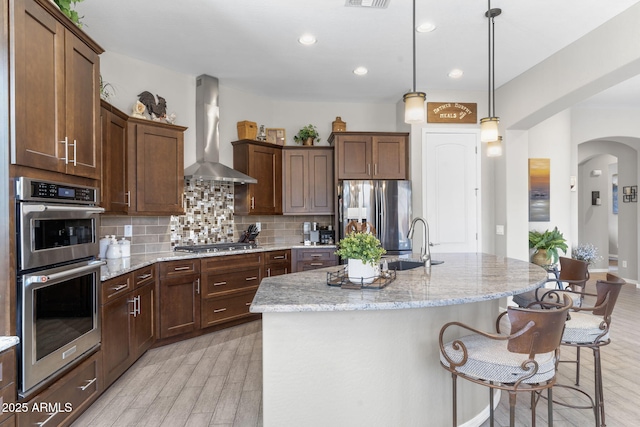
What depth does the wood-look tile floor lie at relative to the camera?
7.88ft

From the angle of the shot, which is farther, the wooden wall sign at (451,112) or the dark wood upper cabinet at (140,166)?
the wooden wall sign at (451,112)

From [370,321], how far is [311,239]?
344cm

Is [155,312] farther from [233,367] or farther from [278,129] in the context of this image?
[278,129]

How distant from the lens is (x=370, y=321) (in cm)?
193

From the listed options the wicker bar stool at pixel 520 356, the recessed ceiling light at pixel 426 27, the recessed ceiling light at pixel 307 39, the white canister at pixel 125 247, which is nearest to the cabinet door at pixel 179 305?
the white canister at pixel 125 247

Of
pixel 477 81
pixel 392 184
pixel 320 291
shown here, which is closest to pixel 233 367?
pixel 320 291

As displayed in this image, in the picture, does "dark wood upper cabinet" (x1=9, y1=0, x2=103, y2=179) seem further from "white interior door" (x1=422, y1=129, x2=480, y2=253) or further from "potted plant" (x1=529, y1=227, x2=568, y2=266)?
"potted plant" (x1=529, y1=227, x2=568, y2=266)

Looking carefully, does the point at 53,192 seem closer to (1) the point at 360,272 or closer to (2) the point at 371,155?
(1) the point at 360,272

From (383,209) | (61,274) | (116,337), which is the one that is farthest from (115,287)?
(383,209)

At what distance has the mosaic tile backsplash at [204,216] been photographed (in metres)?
4.51

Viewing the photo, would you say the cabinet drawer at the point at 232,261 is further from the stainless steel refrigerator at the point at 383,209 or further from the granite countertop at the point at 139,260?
the stainless steel refrigerator at the point at 383,209

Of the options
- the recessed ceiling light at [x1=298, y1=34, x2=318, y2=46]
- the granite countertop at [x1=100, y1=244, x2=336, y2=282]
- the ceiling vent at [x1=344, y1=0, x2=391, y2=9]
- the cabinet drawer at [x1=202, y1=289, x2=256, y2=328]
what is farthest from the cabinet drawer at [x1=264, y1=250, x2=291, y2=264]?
the ceiling vent at [x1=344, y1=0, x2=391, y2=9]

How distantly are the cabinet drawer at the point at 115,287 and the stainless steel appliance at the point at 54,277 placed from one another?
0.54 feet

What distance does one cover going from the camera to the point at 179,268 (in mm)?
3781
